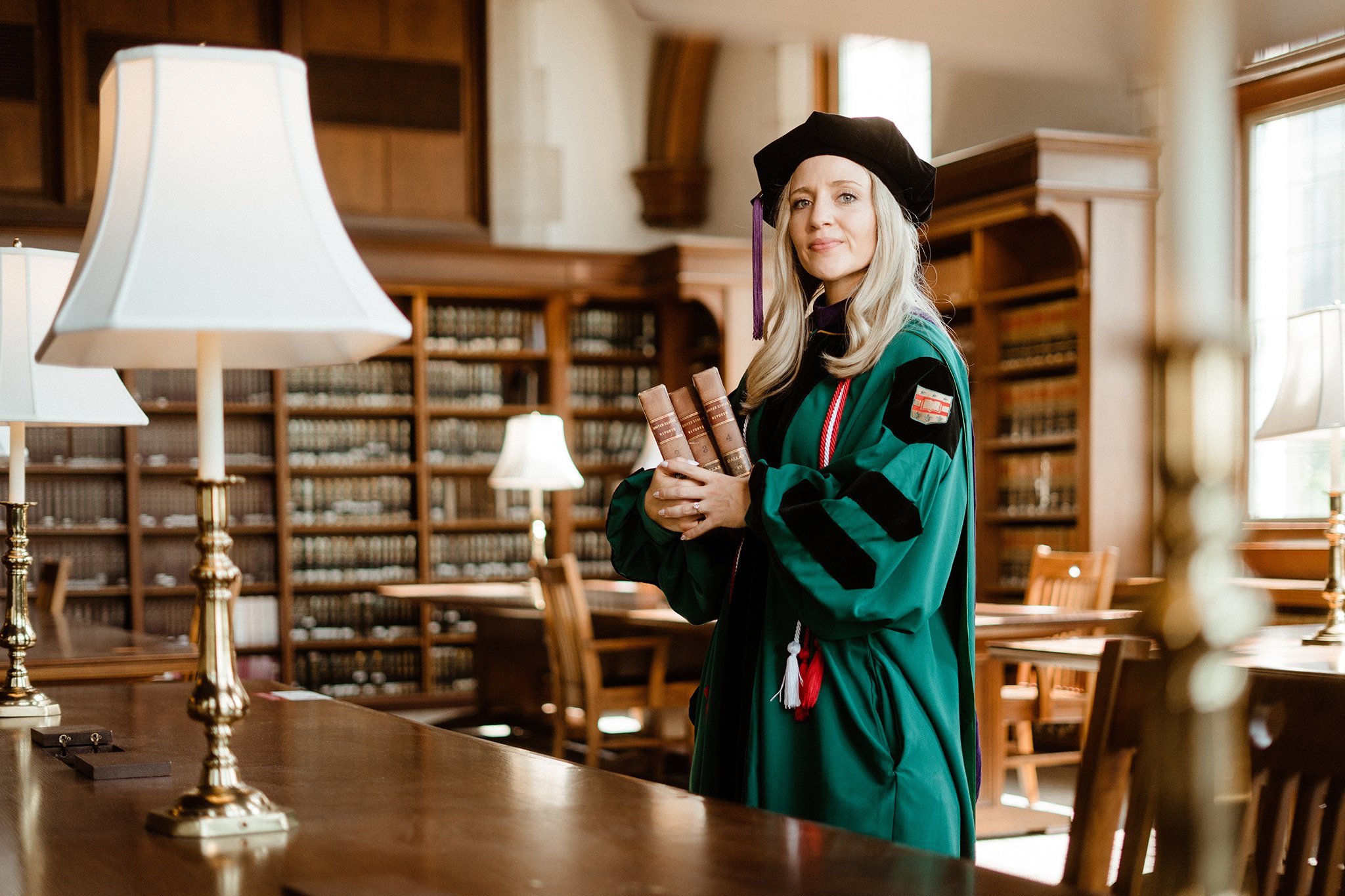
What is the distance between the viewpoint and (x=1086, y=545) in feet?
19.5

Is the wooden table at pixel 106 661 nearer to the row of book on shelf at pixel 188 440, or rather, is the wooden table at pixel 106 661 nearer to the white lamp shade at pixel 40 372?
the white lamp shade at pixel 40 372

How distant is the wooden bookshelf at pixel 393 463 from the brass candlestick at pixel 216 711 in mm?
6616

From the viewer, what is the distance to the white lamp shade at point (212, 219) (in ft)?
3.29

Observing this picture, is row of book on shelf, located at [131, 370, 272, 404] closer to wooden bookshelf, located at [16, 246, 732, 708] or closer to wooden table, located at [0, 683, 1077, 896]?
wooden bookshelf, located at [16, 246, 732, 708]

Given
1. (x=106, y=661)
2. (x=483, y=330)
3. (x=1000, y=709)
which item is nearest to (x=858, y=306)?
(x=106, y=661)

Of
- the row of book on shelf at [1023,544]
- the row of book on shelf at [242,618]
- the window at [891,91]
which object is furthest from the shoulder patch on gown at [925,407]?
the row of book on shelf at [242,618]

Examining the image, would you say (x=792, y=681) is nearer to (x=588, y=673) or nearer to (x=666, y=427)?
(x=666, y=427)

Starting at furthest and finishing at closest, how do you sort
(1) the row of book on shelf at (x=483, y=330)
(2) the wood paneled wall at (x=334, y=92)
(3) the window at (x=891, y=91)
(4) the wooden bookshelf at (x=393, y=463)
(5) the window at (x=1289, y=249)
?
(1) the row of book on shelf at (x=483, y=330), (4) the wooden bookshelf at (x=393, y=463), (2) the wood paneled wall at (x=334, y=92), (3) the window at (x=891, y=91), (5) the window at (x=1289, y=249)

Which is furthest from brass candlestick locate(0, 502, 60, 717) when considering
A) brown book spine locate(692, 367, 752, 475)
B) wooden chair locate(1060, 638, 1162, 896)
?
wooden chair locate(1060, 638, 1162, 896)

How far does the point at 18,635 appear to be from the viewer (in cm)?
207

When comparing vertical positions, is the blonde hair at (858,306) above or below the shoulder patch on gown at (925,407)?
above

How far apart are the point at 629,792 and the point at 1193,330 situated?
0.96m

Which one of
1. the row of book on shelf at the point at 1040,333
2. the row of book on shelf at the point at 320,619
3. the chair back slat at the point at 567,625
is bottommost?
the row of book on shelf at the point at 320,619

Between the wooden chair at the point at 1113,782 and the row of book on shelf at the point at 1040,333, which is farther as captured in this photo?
the row of book on shelf at the point at 1040,333
